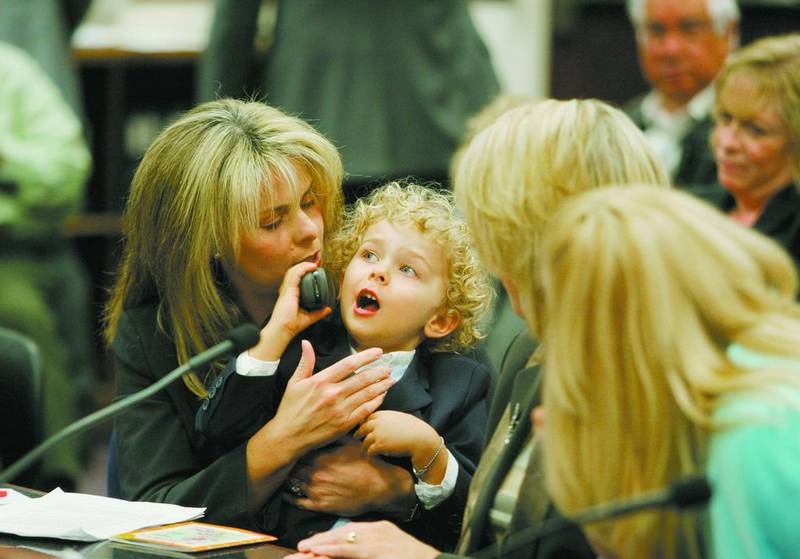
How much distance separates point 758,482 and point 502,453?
63cm

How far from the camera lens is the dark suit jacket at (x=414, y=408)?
210 cm

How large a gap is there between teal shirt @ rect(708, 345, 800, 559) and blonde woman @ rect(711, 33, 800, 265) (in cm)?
209

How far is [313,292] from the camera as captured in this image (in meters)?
2.14

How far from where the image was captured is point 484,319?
245cm

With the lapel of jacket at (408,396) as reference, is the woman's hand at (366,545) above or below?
below

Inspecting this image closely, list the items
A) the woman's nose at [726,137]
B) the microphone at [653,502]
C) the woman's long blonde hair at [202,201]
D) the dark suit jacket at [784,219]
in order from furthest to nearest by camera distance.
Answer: the woman's nose at [726,137] < the dark suit jacket at [784,219] < the woman's long blonde hair at [202,201] < the microphone at [653,502]

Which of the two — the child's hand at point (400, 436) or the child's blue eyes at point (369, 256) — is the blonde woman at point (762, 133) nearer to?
the child's blue eyes at point (369, 256)

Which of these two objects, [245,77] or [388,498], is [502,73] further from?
[388,498]

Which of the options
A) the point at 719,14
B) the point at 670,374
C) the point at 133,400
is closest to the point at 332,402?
the point at 133,400

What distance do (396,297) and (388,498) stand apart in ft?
1.11

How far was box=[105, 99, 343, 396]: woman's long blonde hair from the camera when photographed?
2.25 metres

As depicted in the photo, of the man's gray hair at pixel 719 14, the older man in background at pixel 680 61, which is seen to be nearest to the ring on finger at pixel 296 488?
the older man in background at pixel 680 61

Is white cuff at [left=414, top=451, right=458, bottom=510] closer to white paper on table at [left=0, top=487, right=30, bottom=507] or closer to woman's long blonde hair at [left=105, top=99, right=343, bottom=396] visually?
woman's long blonde hair at [left=105, top=99, right=343, bottom=396]

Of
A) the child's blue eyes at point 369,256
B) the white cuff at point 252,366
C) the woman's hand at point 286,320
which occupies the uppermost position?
the child's blue eyes at point 369,256
